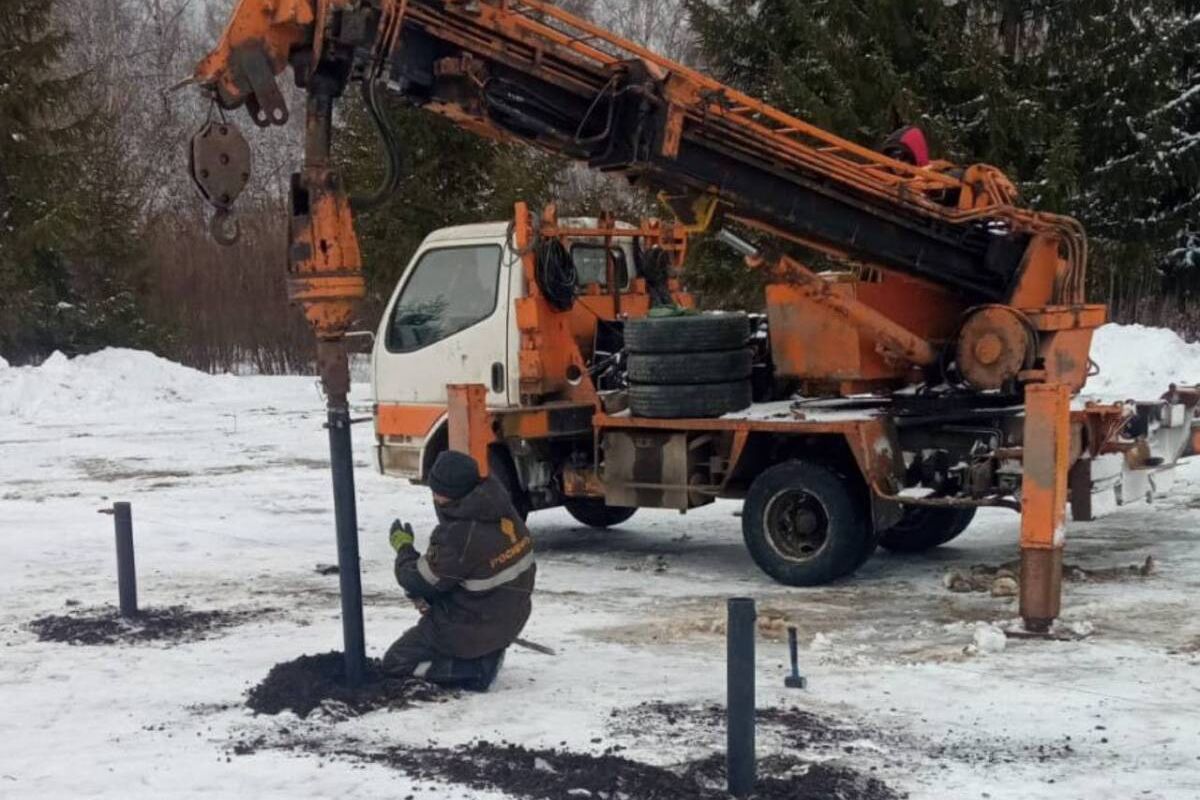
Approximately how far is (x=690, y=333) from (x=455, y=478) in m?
3.34

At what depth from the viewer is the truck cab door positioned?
36.7 ft

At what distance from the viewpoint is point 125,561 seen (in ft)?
30.1

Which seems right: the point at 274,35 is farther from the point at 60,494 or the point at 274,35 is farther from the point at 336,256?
the point at 60,494

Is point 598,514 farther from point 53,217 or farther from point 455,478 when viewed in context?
point 53,217

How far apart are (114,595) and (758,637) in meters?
4.71

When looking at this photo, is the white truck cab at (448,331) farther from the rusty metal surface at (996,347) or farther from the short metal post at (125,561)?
A: the rusty metal surface at (996,347)

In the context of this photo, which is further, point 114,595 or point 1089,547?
point 1089,547

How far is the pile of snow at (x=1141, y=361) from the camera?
16422mm

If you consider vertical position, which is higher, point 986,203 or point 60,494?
point 986,203

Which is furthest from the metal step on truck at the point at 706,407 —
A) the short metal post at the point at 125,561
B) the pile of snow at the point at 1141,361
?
the pile of snow at the point at 1141,361

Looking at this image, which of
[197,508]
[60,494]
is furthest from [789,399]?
[60,494]

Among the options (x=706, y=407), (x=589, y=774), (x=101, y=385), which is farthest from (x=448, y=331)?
(x=101, y=385)

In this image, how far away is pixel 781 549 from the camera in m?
10.1

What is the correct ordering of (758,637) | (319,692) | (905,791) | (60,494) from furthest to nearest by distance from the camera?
1. (60,494)
2. (758,637)
3. (319,692)
4. (905,791)
